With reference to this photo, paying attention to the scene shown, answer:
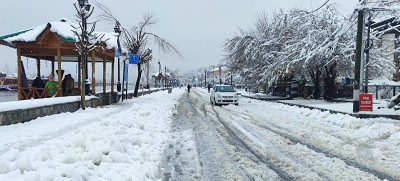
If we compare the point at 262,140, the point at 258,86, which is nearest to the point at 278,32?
the point at 258,86

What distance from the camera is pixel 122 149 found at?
736 centimetres

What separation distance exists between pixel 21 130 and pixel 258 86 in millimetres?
33942

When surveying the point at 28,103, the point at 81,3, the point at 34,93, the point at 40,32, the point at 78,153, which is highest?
the point at 81,3

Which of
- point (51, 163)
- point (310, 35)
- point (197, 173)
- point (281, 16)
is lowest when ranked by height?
point (197, 173)

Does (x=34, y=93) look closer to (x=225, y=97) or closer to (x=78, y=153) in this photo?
(x=225, y=97)

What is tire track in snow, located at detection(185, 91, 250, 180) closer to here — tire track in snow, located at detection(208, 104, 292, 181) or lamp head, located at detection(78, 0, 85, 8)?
tire track in snow, located at detection(208, 104, 292, 181)

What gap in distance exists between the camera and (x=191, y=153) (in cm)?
837

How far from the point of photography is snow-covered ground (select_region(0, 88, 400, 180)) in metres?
5.57

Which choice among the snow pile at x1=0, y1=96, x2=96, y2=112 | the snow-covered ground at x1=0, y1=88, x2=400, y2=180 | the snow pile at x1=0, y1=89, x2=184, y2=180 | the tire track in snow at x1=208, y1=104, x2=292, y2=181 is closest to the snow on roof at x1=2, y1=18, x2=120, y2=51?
the snow pile at x1=0, y1=96, x2=96, y2=112

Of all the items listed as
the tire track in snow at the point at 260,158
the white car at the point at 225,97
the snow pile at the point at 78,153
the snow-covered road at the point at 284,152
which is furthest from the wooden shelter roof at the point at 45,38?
the white car at the point at 225,97

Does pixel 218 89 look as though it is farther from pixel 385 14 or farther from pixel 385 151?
pixel 385 151

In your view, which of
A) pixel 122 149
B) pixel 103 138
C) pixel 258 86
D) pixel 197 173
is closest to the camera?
pixel 197 173

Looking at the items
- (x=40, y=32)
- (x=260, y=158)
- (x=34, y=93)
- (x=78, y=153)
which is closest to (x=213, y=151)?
(x=260, y=158)

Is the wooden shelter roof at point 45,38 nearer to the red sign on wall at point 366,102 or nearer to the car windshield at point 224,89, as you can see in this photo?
the car windshield at point 224,89
